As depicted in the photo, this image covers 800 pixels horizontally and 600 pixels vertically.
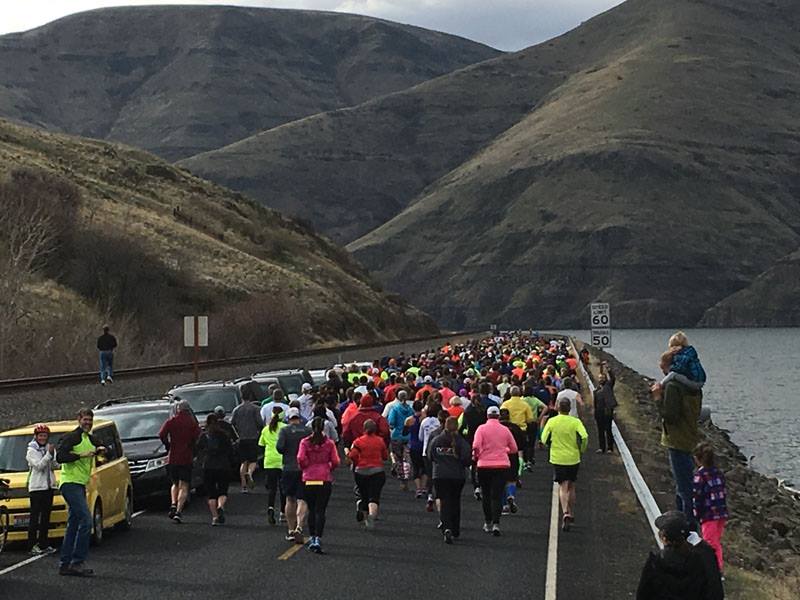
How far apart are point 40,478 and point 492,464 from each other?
5809 millimetres

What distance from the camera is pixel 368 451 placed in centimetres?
1647

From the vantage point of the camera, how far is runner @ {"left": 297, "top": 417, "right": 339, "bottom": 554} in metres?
15.2

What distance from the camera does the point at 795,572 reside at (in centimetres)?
1738

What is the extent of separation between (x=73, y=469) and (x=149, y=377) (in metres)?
31.9

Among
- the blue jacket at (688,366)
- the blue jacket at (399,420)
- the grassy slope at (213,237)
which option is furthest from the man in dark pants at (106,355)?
the blue jacket at (688,366)

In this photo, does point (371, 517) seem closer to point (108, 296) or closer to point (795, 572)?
point (795, 572)

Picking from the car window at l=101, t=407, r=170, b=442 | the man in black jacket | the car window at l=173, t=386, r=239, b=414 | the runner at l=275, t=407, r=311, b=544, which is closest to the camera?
the man in black jacket

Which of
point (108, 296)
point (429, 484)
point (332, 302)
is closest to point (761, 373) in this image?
point (332, 302)

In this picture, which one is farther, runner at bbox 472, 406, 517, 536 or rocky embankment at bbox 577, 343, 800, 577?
rocky embankment at bbox 577, 343, 800, 577

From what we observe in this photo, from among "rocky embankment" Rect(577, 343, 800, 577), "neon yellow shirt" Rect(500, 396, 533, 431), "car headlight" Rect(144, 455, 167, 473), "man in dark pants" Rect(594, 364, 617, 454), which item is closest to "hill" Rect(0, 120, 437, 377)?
A: "rocky embankment" Rect(577, 343, 800, 577)

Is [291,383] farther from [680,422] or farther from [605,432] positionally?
[680,422]

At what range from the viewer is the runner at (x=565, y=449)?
1666 cm

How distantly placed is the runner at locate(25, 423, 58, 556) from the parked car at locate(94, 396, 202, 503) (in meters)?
3.68

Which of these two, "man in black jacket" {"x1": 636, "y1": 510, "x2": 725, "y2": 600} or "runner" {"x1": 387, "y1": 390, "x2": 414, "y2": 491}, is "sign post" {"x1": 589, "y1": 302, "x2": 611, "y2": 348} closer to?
"runner" {"x1": 387, "y1": 390, "x2": 414, "y2": 491}
